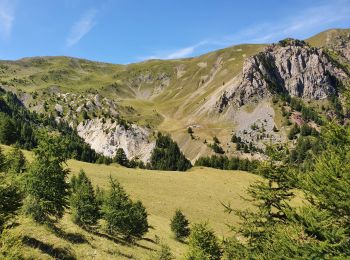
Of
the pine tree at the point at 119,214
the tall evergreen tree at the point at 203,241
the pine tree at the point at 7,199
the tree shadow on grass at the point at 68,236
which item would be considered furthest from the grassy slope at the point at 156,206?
the pine tree at the point at 119,214

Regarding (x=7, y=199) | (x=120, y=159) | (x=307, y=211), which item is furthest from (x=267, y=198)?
(x=120, y=159)

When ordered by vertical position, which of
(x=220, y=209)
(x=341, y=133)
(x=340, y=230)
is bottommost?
(x=220, y=209)

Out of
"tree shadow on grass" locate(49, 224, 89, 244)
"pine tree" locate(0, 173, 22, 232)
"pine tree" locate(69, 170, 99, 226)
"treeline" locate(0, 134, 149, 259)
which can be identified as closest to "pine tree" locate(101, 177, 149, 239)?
"treeline" locate(0, 134, 149, 259)

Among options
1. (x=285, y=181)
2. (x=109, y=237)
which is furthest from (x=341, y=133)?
(x=109, y=237)

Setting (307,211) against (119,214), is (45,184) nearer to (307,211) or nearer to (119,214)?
(119,214)

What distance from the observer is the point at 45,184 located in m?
29.9

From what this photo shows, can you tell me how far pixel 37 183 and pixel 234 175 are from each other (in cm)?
7705

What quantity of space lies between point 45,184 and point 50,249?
18.0 feet

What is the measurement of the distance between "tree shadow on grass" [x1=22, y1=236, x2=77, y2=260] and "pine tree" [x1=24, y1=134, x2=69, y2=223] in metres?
3.08

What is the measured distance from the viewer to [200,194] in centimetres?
7738

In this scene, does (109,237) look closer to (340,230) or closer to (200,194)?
(340,230)

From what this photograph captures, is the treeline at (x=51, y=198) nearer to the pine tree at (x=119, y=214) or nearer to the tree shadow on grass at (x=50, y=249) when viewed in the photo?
the pine tree at (x=119, y=214)

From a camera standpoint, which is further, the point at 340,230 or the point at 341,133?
the point at 341,133

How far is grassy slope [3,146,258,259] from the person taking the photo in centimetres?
2944
